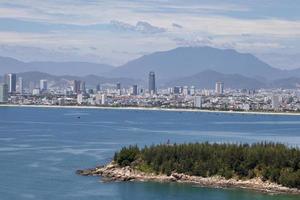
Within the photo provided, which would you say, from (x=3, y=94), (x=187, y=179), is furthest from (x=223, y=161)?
(x=3, y=94)

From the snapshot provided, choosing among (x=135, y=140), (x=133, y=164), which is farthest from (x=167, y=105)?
(x=133, y=164)

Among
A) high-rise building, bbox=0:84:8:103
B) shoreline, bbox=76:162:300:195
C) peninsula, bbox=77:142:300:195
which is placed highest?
high-rise building, bbox=0:84:8:103

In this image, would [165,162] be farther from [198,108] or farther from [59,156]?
[198,108]

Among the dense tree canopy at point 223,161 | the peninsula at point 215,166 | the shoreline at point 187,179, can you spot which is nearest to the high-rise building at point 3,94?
the shoreline at point 187,179

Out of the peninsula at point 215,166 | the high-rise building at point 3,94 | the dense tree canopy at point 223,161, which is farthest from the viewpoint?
the high-rise building at point 3,94

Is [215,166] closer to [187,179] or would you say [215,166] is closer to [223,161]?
[223,161]

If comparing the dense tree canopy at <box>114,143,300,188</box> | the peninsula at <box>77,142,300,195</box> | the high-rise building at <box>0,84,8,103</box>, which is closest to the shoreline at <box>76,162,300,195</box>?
the peninsula at <box>77,142,300,195</box>

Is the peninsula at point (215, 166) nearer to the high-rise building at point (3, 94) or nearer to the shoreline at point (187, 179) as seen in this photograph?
the shoreline at point (187, 179)

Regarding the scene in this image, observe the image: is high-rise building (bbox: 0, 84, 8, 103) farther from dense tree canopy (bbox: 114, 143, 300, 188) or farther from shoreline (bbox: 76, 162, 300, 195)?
dense tree canopy (bbox: 114, 143, 300, 188)
